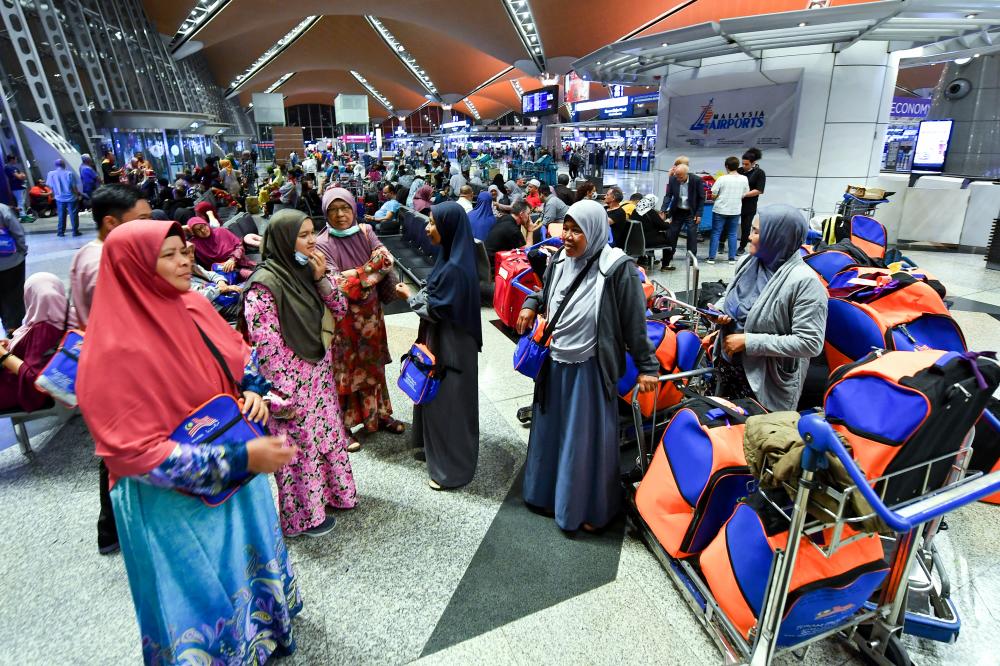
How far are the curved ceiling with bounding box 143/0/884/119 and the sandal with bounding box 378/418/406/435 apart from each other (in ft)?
44.1

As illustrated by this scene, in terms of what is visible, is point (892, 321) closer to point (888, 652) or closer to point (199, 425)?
point (888, 652)

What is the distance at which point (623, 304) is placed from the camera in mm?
2578

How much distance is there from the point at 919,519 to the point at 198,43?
3748 cm

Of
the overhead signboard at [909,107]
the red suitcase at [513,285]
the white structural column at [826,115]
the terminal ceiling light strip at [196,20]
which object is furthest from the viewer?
the terminal ceiling light strip at [196,20]

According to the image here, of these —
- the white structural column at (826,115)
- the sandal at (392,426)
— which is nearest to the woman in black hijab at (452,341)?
the sandal at (392,426)

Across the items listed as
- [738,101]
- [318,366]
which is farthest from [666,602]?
[738,101]

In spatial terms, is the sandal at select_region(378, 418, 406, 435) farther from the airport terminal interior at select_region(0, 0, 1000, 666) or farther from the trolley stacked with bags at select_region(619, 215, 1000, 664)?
the trolley stacked with bags at select_region(619, 215, 1000, 664)

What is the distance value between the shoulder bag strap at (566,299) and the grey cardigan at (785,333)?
35.5 inches

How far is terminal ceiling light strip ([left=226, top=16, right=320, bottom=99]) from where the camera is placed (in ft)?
124

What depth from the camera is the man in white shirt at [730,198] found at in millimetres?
8352

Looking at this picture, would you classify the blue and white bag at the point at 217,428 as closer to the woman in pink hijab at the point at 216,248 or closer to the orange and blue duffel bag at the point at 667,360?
the orange and blue duffel bag at the point at 667,360

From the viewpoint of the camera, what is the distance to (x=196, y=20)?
28391mm

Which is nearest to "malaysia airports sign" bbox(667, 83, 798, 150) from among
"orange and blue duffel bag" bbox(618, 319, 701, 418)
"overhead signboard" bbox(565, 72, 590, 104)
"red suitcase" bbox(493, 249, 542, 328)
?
"red suitcase" bbox(493, 249, 542, 328)

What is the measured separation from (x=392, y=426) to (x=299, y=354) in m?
1.50
